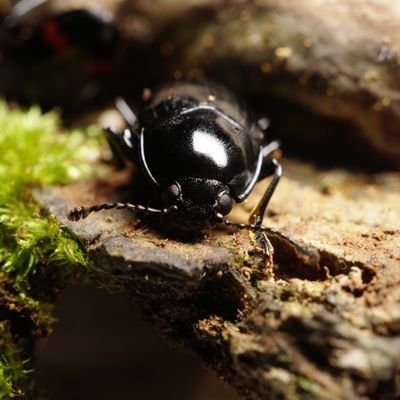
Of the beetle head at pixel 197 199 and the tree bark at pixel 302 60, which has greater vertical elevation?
the tree bark at pixel 302 60

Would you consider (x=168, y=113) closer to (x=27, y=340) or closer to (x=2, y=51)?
(x=27, y=340)

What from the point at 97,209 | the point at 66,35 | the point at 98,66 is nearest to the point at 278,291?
the point at 97,209

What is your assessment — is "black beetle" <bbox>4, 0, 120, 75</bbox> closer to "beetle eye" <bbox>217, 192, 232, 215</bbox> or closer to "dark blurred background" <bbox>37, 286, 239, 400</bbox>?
"dark blurred background" <bbox>37, 286, 239, 400</bbox>

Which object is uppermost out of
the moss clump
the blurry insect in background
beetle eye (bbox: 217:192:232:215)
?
the blurry insect in background

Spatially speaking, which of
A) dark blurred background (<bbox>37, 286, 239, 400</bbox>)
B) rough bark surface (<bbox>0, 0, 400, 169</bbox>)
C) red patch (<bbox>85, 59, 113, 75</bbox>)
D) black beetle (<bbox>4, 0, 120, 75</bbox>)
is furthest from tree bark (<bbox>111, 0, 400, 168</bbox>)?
dark blurred background (<bbox>37, 286, 239, 400</bbox>)

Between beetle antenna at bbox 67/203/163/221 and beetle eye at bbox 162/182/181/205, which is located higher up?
beetle eye at bbox 162/182/181/205

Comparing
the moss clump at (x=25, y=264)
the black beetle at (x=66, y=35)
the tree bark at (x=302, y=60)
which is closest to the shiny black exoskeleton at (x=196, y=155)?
the moss clump at (x=25, y=264)

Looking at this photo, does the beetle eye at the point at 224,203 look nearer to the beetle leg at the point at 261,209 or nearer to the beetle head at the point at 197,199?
the beetle head at the point at 197,199

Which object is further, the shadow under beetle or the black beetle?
the black beetle
